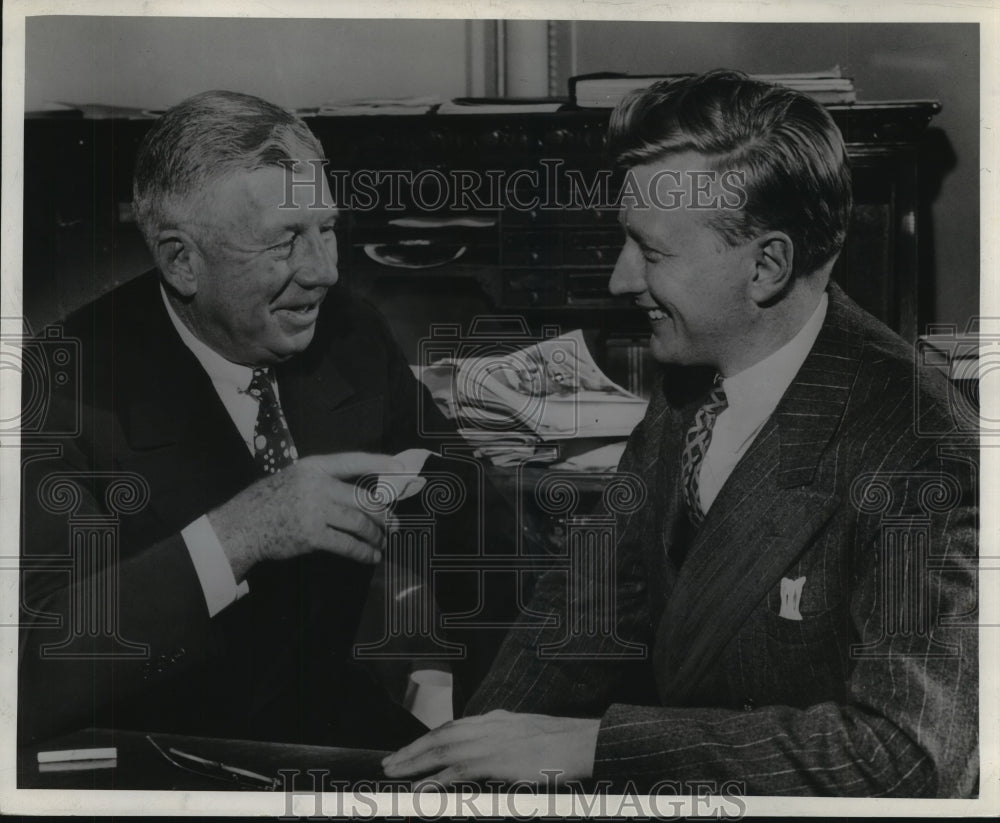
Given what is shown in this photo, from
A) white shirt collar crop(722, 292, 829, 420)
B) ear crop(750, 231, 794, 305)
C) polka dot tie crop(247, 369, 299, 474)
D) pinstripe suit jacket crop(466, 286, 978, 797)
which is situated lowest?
pinstripe suit jacket crop(466, 286, 978, 797)

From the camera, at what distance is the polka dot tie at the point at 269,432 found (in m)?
3.13

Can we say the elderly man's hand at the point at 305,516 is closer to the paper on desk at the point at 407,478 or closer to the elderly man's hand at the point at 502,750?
the paper on desk at the point at 407,478

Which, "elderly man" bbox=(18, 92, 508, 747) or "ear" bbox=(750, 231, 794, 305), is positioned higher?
"ear" bbox=(750, 231, 794, 305)

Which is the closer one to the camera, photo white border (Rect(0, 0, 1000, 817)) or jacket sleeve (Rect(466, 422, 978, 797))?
jacket sleeve (Rect(466, 422, 978, 797))

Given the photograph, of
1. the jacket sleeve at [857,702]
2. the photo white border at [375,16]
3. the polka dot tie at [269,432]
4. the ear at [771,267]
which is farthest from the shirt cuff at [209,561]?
the ear at [771,267]

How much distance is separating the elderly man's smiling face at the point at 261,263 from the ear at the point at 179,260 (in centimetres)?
1

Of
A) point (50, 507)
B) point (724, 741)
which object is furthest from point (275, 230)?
point (724, 741)

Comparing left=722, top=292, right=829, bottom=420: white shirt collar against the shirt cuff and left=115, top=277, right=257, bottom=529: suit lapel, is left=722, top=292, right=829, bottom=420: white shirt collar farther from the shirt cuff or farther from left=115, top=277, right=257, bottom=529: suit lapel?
the shirt cuff

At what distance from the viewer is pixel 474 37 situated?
10.4 feet

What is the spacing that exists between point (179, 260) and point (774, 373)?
1648mm

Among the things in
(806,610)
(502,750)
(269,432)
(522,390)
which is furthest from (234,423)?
(806,610)

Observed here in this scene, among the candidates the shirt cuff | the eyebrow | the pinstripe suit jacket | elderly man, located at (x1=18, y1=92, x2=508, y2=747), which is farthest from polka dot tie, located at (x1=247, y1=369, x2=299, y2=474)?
the pinstripe suit jacket

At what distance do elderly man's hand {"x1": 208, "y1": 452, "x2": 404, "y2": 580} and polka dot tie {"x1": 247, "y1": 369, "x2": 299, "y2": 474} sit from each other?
1.4 inches

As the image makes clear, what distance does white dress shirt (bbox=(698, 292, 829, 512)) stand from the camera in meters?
3.08
